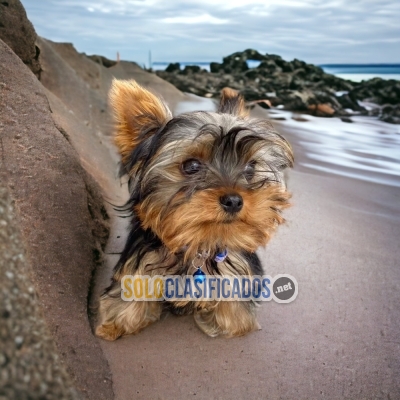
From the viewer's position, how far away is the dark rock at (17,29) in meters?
4.72

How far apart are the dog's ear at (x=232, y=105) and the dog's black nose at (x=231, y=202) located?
41.6 inches

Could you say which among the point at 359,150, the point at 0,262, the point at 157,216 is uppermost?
the point at 0,262

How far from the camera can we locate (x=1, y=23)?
4699mm

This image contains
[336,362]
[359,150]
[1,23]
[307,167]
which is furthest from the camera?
[359,150]

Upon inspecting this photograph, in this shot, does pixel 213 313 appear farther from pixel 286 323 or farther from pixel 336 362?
pixel 336 362

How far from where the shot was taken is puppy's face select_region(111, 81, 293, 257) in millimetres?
2623

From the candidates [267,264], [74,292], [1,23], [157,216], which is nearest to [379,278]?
[267,264]

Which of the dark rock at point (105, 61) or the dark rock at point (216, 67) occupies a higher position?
the dark rock at point (105, 61)

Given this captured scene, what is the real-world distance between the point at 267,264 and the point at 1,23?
354cm

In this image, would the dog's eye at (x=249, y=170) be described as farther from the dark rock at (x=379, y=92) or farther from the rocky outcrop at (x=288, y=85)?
the dark rock at (x=379, y=92)

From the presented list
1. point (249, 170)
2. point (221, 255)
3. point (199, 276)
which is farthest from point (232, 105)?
point (199, 276)

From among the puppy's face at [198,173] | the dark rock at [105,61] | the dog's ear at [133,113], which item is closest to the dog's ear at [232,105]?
the puppy's face at [198,173]

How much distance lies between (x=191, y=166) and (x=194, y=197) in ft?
0.97

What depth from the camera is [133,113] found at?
3.05 metres
